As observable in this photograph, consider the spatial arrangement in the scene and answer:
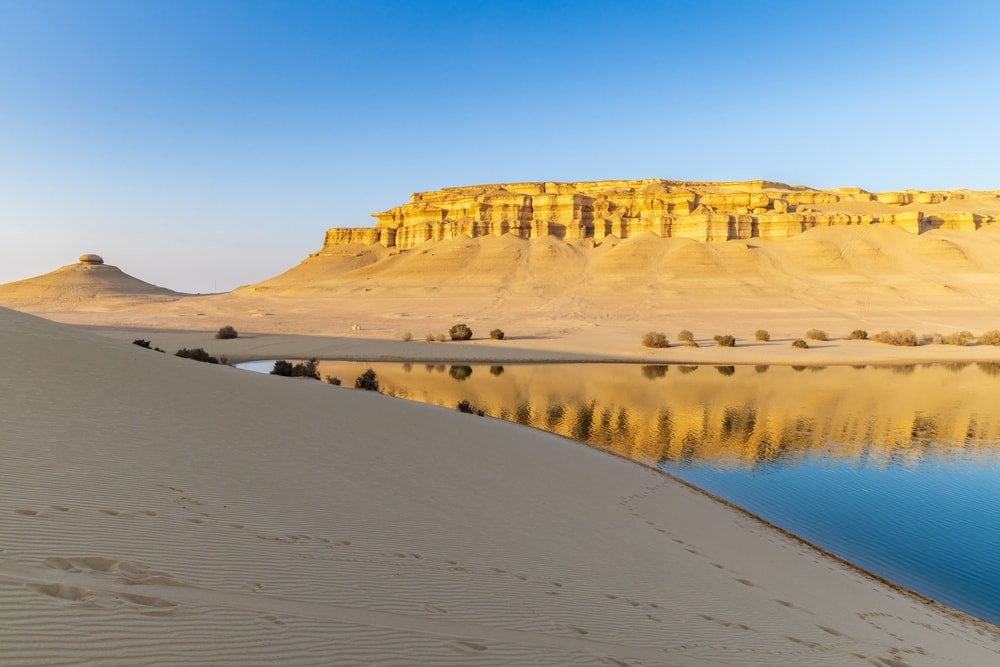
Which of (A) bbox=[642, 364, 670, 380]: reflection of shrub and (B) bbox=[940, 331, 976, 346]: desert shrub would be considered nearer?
(A) bbox=[642, 364, 670, 380]: reflection of shrub

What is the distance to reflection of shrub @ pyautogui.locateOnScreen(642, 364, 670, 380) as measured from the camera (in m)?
24.7

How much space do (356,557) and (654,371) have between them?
2317 centimetres

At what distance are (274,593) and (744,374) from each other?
82.4 feet

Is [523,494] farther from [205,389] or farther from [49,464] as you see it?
[205,389]

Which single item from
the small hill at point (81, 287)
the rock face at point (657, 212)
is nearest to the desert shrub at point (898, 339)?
the rock face at point (657, 212)

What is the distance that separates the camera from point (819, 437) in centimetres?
1453

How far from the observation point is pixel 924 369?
27.8 meters

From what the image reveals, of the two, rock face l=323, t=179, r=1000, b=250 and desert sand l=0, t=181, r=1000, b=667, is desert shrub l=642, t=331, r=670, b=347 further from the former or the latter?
rock face l=323, t=179, r=1000, b=250

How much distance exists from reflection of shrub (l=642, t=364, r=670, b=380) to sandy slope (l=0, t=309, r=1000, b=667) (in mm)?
15505

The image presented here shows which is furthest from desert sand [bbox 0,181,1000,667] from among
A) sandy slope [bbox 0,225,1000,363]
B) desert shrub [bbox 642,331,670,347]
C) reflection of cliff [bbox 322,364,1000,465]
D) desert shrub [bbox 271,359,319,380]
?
sandy slope [bbox 0,225,1000,363]

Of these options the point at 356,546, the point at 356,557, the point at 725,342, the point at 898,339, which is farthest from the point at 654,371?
the point at 356,557

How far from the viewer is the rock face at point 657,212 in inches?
3110

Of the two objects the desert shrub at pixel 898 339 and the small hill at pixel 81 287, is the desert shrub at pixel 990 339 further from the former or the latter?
the small hill at pixel 81 287

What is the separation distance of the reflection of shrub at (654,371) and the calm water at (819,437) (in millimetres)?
52
